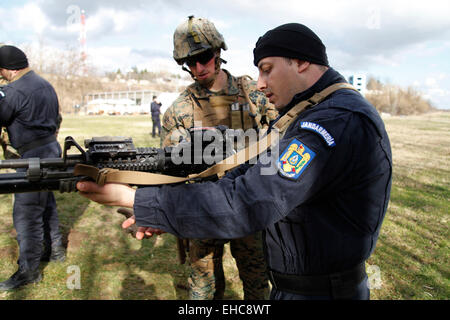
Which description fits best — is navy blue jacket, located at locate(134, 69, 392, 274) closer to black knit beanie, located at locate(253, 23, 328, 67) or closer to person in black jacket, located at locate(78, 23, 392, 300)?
person in black jacket, located at locate(78, 23, 392, 300)

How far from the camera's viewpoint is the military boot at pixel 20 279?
3537 mm

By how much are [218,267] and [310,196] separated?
1817mm

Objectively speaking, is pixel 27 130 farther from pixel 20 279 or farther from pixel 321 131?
pixel 321 131

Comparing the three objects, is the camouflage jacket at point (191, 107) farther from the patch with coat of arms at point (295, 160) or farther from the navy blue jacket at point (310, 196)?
the patch with coat of arms at point (295, 160)

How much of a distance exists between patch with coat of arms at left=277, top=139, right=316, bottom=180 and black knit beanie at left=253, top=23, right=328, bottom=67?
527 mm

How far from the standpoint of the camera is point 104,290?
366cm

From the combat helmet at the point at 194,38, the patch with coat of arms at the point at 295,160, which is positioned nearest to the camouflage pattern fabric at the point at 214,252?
the combat helmet at the point at 194,38

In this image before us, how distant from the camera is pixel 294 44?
1.53 metres

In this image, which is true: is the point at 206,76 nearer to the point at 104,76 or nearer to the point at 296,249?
the point at 296,249

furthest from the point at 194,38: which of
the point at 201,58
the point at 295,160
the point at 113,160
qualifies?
the point at 295,160

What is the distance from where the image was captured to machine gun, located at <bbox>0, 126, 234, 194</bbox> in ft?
4.71

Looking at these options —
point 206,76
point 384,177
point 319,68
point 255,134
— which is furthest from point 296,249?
point 206,76

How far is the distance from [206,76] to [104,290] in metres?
2.77

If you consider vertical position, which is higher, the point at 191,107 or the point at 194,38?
the point at 194,38
